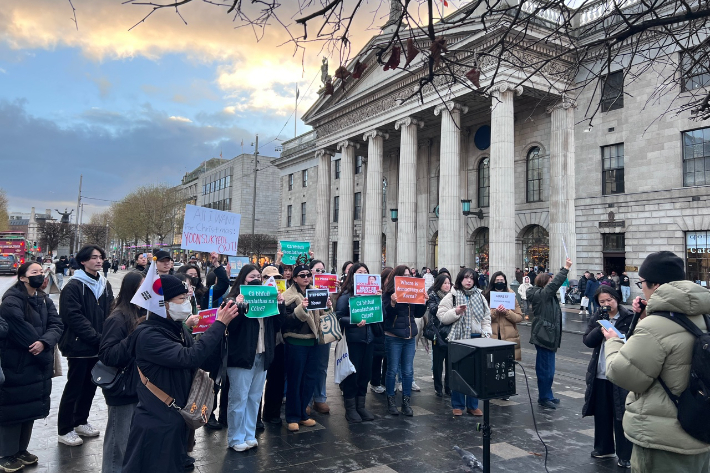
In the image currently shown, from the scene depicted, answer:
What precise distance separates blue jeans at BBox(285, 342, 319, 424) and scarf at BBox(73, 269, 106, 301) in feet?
8.09

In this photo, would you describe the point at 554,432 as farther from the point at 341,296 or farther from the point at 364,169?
the point at 364,169

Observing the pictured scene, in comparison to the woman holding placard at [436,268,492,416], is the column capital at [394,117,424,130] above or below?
above

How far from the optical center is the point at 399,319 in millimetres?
7043

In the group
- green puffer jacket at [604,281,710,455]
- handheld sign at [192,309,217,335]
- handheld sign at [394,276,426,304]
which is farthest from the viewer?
handheld sign at [394,276,426,304]

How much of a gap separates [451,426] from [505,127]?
60.2ft

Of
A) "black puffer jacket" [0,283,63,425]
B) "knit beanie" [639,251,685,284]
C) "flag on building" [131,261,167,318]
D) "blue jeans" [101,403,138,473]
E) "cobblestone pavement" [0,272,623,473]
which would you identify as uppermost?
"knit beanie" [639,251,685,284]

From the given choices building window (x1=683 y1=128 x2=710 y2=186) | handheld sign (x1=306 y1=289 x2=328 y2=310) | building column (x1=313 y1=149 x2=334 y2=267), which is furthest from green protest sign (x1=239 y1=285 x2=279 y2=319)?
building column (x1=313 y1=149 x2=334 y2=267)

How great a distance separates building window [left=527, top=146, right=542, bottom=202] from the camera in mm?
25462

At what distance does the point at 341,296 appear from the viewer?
7.05 m

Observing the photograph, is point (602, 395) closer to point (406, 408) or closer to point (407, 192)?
point (406, 408)

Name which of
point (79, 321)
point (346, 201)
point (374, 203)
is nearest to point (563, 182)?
point (374, 203)

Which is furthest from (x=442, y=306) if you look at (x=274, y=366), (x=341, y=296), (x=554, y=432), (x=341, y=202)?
(x=341, y=202)

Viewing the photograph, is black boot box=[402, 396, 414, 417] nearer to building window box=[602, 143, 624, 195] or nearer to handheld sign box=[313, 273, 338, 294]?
handheld sign box=[313, 273, 338, 294]

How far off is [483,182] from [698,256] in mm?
11833
